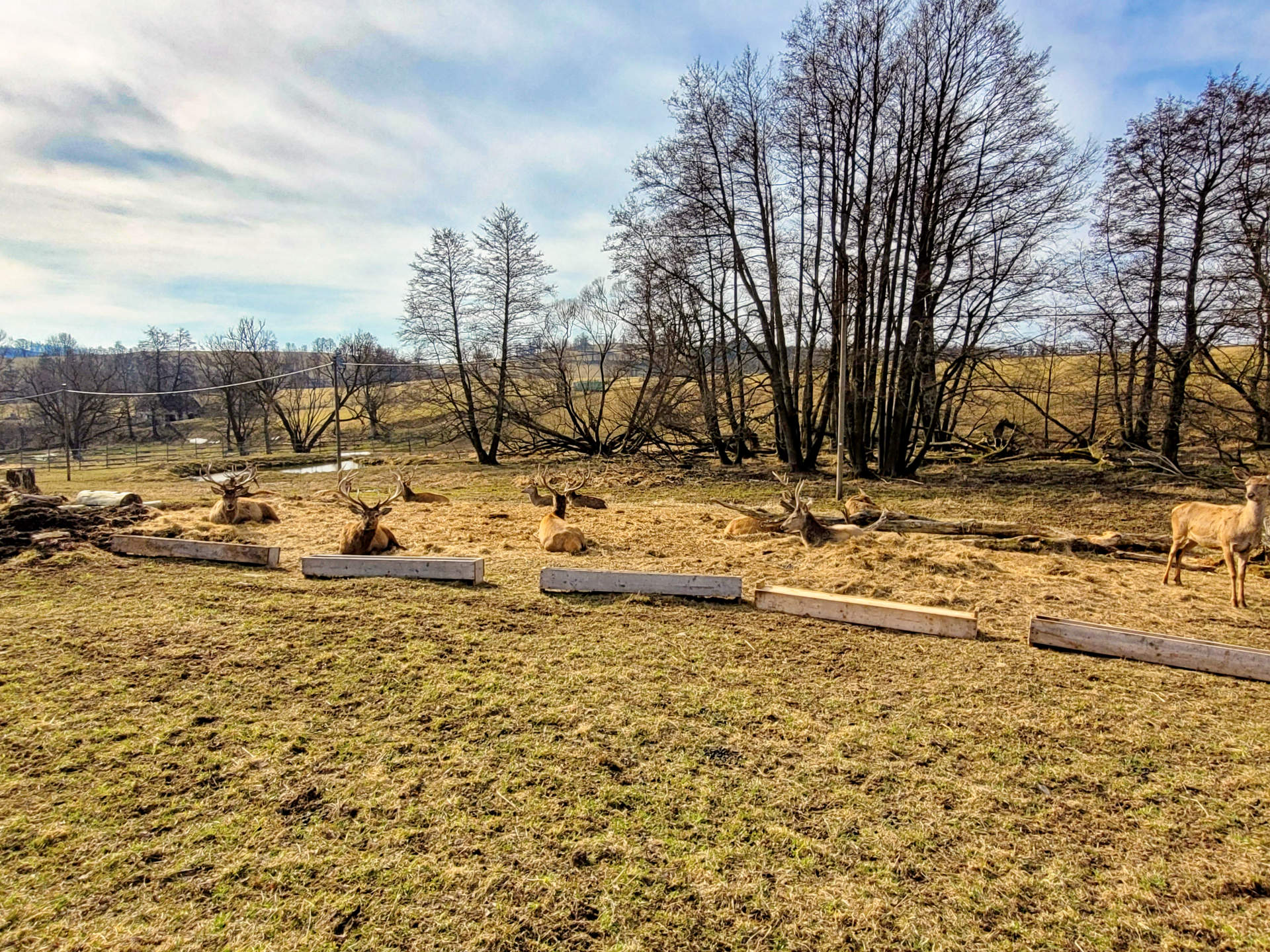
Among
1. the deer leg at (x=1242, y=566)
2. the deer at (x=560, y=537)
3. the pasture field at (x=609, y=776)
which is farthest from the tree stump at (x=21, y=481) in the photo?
the deer leg at (x=1242, y=566)

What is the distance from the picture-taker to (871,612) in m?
6.23

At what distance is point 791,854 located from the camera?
9.93ft

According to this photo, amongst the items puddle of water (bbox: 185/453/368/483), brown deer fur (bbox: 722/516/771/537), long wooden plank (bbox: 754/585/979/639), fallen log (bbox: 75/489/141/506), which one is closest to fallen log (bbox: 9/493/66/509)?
fallen log (bbox: 75/489/141/506)

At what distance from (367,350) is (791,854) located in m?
49.8

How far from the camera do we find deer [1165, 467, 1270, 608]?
6410 millimetres

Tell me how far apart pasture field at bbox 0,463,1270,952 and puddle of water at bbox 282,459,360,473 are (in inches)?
716

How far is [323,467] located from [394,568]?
69.6 feet

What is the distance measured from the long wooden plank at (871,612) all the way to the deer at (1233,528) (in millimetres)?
3007

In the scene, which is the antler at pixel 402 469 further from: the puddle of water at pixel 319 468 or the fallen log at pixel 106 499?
the fallen log at pixel 106 499

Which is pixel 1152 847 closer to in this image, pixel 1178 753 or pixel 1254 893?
pixel 1254 893

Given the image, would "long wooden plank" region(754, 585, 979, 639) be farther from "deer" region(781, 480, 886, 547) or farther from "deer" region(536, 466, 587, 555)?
"deer" region(536, 466, 587, 555)

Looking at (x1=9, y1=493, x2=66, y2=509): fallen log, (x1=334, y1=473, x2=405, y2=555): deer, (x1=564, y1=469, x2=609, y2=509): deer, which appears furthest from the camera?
(x1=564, y1=469, x2=609, y2=509): deer

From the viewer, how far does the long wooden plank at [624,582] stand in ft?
23.4

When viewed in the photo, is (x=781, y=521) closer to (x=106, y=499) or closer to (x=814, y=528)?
(x=814, y=528)
